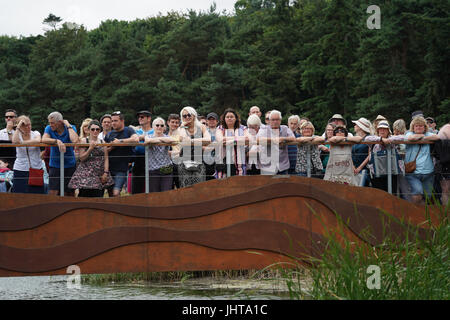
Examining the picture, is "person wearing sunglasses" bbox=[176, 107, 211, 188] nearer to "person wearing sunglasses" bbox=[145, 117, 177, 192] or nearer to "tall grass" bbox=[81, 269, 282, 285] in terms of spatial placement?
"person wearing sunglasses" bbox=[145, 117, 177, 192]

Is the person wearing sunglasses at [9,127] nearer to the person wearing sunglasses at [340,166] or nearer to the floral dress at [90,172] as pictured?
the floral dress at [90,172]

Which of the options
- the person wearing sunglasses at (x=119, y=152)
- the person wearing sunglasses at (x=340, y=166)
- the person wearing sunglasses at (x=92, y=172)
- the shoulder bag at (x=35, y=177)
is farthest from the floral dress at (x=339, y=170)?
the shoulder bag at (x=35, y=177)

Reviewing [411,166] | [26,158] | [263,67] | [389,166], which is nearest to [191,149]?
[26,158]

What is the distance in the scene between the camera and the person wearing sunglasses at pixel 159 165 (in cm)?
932

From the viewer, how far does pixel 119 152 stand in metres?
9.53

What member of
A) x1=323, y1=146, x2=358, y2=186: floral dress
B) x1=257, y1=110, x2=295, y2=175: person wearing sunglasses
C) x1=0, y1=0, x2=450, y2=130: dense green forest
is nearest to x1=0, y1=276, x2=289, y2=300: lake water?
x1=257, y1=110, x2=295, y2=175: person wearing sunglasses

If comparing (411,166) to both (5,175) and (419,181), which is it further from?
(5,175)

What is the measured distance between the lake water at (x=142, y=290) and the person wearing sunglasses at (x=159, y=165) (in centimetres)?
131

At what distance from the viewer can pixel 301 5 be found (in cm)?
4456

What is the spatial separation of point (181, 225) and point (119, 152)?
130 centimetres

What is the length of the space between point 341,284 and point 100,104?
41.4 m

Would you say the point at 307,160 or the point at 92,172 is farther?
the point at 307,160

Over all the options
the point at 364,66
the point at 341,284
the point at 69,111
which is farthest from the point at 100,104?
the point at 341,284

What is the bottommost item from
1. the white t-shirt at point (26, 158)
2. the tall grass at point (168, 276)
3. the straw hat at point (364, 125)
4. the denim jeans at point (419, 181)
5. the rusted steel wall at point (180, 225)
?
the tall grass at point (168, 276)
